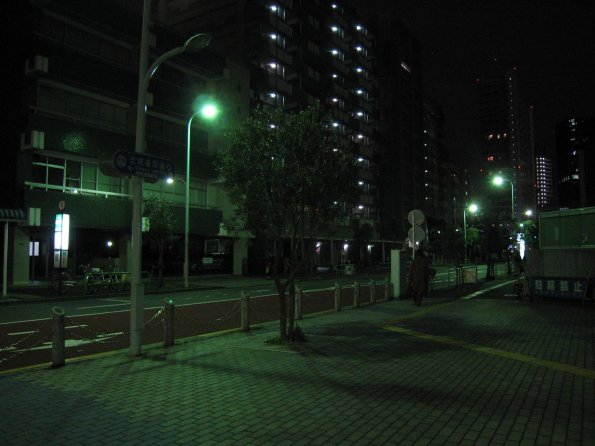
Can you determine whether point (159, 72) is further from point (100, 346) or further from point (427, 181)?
point (427, 181)

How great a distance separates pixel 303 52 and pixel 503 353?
55792 millimetres

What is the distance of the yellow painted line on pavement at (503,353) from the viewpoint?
707cm

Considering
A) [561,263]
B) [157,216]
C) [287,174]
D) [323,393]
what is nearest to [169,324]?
[287,174]

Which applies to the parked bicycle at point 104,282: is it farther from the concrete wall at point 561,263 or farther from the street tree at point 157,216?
the concrete wall at point 561,263

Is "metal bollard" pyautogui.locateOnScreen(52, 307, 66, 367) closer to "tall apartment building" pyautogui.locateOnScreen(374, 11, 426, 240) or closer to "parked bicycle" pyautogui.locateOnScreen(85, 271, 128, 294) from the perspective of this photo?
"parked bicycle" pyautogui.locateOnScreen(85, 271, 128, 294)

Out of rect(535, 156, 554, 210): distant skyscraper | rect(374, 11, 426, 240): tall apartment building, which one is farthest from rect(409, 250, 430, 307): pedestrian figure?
rect(535, 156, 554, 210): distant skyscraper

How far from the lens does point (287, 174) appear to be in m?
9.19

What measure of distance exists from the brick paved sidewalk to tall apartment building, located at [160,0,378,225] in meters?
31.9

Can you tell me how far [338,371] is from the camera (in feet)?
23.6

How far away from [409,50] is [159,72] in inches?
2913

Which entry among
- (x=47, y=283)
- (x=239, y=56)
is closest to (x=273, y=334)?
(x=47, y=283)

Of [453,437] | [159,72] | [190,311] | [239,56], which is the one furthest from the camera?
[239,56]

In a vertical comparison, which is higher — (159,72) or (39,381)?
(159,72)

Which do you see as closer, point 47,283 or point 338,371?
point 338,371
